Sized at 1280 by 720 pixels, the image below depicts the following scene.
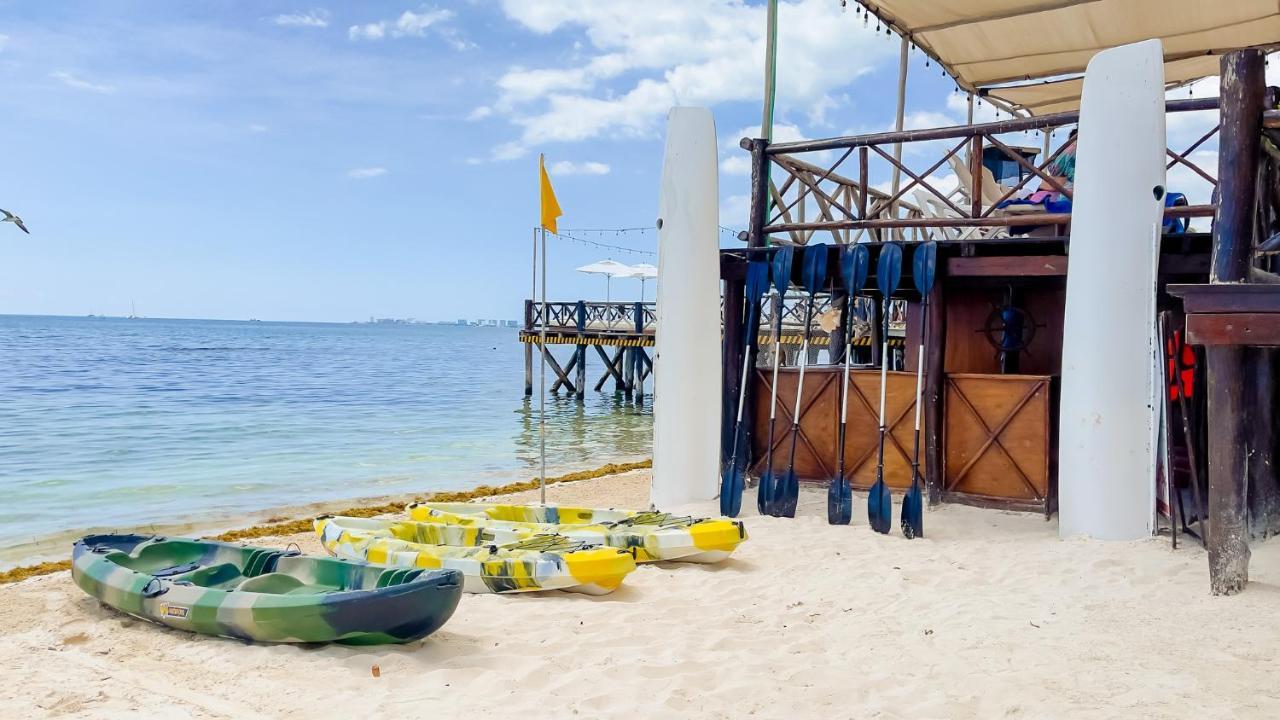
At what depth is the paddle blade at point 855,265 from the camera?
8375 mm

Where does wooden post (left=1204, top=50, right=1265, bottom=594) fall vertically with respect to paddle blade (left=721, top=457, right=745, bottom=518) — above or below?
above

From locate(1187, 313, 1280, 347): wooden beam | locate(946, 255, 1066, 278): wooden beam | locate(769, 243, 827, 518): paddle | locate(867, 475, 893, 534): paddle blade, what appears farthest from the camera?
locate(769, 243, 827, 518): paddle

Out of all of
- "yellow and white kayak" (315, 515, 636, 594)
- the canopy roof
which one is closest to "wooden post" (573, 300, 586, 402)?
the canopy roof

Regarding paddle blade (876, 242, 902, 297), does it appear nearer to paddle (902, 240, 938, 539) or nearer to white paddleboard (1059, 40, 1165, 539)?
paddle (902, 240, 938, 539)

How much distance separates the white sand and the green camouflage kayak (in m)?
0.13

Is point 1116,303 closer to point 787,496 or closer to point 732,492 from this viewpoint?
point 787,496

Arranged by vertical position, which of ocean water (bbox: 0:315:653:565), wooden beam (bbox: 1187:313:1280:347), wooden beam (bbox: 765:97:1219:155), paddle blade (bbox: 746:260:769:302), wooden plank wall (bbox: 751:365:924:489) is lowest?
ocean water (bbox: 0:315:653:565)

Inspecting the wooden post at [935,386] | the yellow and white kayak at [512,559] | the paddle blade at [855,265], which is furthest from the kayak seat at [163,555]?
the wooden post at [935,386]

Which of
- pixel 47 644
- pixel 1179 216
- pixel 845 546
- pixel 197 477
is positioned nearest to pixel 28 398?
pixel 197 477

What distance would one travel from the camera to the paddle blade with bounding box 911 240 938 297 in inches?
314

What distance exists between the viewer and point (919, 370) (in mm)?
7828

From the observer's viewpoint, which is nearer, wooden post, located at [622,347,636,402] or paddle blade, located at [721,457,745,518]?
paddle blade, located at [721,457,745,518]

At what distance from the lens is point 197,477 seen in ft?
46.9

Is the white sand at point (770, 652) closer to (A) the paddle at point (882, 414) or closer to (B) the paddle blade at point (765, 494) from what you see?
(A) the paddle at point (882, 414)
